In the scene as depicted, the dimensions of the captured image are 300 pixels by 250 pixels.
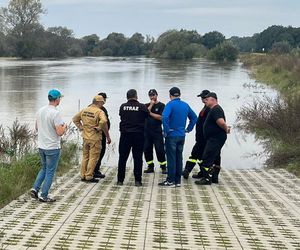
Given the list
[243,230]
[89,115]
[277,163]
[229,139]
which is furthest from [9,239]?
[229,139]

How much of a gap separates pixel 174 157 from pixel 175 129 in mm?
471

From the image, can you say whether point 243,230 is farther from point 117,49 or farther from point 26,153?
point 117,49

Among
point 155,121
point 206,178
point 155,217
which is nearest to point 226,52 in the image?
point 155,121

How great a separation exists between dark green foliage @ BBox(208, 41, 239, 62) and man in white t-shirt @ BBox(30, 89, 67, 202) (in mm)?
83284

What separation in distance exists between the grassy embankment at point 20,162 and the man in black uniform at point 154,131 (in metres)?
1.67

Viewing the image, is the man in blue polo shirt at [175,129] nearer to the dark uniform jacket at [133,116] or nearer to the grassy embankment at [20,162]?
the dark uniform jacket at [133,116]

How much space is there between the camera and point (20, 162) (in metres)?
9.52

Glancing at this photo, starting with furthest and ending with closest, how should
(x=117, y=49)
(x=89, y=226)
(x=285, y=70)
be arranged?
(x=117, y=49) → (x=285, y=70) → (x=89, y=226)

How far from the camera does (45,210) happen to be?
21.6 feet

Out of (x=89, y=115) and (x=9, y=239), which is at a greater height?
(x=89, y=115)

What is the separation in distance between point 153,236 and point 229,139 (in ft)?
33.4

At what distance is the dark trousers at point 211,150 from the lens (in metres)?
8.53

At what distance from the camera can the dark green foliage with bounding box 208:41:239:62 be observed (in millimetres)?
88356

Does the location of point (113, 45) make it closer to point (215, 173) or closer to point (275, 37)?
point (275, 37)
